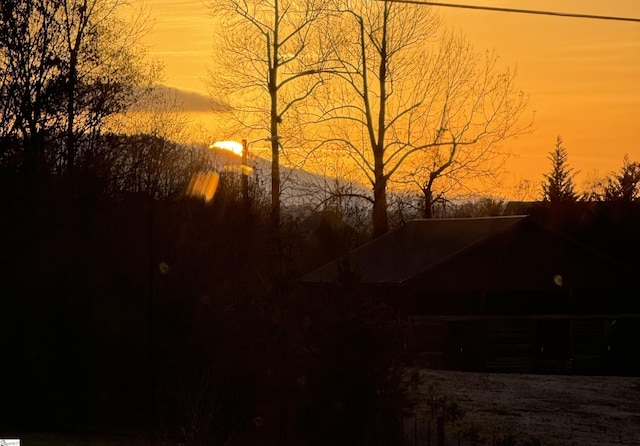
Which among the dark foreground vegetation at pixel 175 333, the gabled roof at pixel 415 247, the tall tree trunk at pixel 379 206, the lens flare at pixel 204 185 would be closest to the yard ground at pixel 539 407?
the dark foreground vegetation at pixel 175 333

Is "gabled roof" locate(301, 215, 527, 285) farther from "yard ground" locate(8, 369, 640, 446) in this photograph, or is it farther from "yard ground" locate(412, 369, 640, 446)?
"yard ground" locate(8, 369, 640, 446)

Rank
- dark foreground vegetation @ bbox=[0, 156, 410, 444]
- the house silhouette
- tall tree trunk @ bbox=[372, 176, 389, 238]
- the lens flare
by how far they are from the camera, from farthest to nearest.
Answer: tall tree trunk @ bbox=[372, 176, 389, 238] → the house silhouette → the lens flare → dark foreground vegetation @ bbox=[0, 156, 410, 444]

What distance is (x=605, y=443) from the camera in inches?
1053

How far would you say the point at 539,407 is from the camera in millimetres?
32531

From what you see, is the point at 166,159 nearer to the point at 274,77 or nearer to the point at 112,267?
the point at 274,77

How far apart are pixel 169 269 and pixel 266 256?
3.73 metres

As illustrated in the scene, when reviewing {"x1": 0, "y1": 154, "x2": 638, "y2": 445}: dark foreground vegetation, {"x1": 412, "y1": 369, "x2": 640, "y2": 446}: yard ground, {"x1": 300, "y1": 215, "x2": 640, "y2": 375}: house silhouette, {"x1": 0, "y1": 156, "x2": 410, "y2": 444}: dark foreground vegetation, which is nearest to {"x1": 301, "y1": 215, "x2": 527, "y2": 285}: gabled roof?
{"x1": 300, "y1": 215, "x2": 640, "y2": 375}: house silhouette

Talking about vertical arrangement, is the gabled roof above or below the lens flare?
below

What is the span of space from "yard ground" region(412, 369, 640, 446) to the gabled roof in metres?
5.95

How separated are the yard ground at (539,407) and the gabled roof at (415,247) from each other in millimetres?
5953

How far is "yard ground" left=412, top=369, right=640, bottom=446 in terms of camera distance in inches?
1077

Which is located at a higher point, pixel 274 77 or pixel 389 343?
pixel 274 77

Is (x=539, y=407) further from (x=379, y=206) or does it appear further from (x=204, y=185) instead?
(x=379, y=206)

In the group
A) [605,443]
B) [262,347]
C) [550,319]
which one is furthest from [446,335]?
[262,347]
